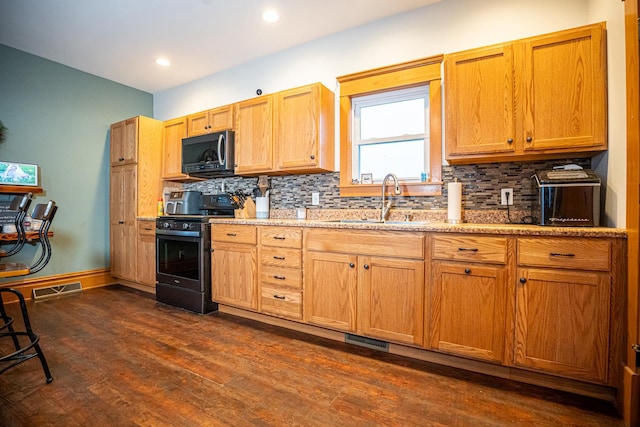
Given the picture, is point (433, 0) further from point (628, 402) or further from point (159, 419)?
point (159, 419)

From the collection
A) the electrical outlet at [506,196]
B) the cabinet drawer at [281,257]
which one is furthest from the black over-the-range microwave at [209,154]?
the electrical outlet at [506,196]

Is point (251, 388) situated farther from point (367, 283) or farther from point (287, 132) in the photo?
point (287, 132)

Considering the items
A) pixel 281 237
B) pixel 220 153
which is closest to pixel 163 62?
pixel 220 153

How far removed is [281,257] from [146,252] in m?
2.09

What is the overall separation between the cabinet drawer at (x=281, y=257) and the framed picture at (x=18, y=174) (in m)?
2.94

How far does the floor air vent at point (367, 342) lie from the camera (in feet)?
6.95

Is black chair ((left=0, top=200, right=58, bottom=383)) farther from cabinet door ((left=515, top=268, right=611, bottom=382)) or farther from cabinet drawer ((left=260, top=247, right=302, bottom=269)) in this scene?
cabinet door ((left=515, top=268, right=611, bottom=382))

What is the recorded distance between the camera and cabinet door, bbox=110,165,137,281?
12.2 ft

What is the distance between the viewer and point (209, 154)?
11.0 ft

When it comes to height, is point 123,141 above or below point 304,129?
above

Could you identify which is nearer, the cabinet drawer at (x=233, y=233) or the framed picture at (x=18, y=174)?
the cabinet drawer at (x=233, y=233)

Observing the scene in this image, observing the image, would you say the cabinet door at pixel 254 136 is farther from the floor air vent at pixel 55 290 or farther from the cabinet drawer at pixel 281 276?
the floor air vent at pixel 55 290

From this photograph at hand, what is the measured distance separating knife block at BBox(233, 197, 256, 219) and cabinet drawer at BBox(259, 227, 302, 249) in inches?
27.4

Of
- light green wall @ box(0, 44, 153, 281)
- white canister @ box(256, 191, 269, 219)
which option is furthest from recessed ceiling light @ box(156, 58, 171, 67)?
white canister @ box(256, 191, 269, 219)
